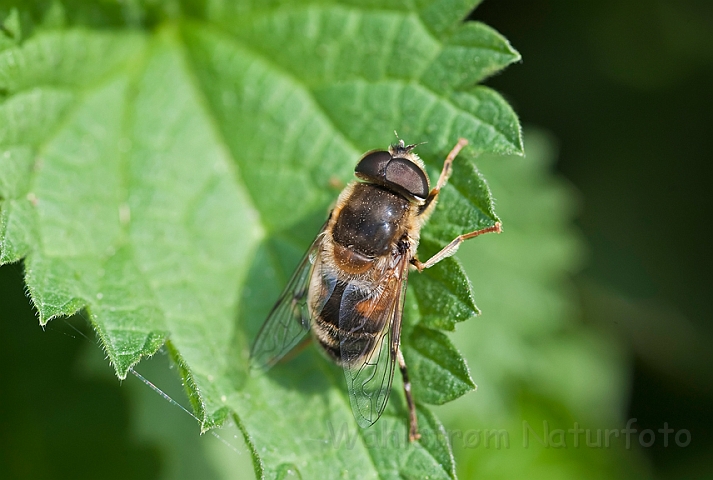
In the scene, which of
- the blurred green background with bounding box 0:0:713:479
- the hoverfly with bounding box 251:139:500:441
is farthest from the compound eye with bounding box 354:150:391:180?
the blurred green background with bounding box 0:0:713:479

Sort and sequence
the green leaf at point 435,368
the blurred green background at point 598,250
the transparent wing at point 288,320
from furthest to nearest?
the blurred green background at point 598,250 → the transparent wing at point 288,320 → the green leaf at point 435,368

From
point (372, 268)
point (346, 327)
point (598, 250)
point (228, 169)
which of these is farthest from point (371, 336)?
point (598, 250)

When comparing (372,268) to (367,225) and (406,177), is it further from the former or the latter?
(406,177)

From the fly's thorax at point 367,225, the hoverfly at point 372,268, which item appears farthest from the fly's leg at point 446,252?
the fly's thorax at point 367,225

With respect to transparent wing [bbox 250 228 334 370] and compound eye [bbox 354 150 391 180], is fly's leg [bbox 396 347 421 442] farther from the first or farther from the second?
compound eye [bbox 354 150 391 180]

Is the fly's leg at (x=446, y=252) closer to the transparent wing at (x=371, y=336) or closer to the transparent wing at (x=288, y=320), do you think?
the transparent wing at (x=371, y=336)

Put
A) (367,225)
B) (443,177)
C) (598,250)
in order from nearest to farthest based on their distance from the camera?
(367,225)
(443,177)
(598,250)

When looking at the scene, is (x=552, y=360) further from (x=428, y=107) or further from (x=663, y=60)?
(x=428, y=107)
